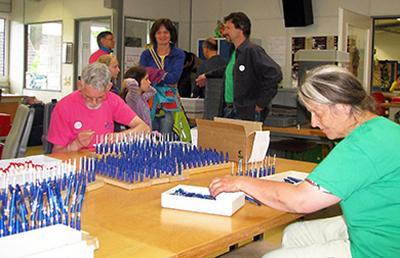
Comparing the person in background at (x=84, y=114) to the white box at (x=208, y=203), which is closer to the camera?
the white box at (x=208, y=203)

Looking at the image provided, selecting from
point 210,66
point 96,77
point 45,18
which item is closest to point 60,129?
point 96,77

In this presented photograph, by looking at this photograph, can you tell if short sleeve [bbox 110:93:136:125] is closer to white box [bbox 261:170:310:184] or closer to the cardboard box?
the cardboard box

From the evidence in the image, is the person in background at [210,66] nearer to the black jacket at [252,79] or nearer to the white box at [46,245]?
the black jacket at [252,79]

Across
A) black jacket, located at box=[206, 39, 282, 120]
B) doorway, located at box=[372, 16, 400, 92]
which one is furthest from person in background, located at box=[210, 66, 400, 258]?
doorway, located at box=[372, 16, 400, 92]

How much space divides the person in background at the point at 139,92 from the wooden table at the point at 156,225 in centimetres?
181

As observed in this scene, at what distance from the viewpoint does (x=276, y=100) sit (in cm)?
566

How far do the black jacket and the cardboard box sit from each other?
4.07ft

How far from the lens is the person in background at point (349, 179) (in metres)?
1.47

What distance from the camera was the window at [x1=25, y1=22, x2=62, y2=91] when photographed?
31.1 ft

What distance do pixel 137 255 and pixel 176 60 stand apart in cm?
313

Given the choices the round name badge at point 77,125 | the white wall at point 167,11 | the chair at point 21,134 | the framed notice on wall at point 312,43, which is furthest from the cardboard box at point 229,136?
the white wall at point 167,11

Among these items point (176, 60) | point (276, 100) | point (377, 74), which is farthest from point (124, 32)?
point (377, 74)

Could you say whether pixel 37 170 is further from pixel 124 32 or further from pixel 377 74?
pixel 377 74

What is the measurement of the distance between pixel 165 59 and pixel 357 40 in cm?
292
